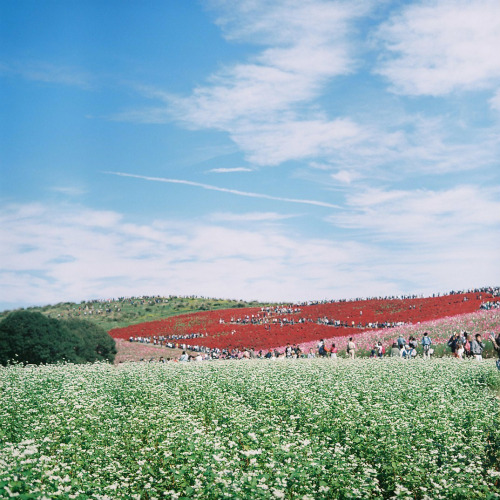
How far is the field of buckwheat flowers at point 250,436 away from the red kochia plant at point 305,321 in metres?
25.4

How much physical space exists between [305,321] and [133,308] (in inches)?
2054

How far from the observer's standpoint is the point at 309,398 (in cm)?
1238

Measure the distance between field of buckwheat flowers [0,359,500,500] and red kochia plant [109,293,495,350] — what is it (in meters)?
25.4

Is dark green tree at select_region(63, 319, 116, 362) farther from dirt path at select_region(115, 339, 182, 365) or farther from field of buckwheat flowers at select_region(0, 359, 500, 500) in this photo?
field of buckwheat flowers at select_region(0, 359, 500, 500)

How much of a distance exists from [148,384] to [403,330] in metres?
26.6

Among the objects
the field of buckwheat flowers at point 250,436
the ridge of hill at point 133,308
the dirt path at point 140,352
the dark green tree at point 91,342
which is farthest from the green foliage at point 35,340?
the ridge of hill at point 133,308

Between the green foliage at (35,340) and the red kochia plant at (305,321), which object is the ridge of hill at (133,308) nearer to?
the red kochia plant at (305,321)

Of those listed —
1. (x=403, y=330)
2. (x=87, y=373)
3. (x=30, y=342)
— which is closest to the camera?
(x=87, y=373)

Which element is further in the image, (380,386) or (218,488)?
(380,386)

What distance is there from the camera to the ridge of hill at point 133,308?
80062mm

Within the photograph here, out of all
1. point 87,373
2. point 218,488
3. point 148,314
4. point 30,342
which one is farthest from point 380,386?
point 148,314

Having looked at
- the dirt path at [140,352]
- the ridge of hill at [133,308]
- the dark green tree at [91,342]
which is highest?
the ridge of hill at [133,308]

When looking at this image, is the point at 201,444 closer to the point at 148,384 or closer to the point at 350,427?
the point at 350,427

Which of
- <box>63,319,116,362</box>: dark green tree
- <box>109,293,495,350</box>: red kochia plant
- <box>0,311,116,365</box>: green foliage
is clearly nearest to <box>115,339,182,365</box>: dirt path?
<box>109,293,495,350</box>: red kochia plant
